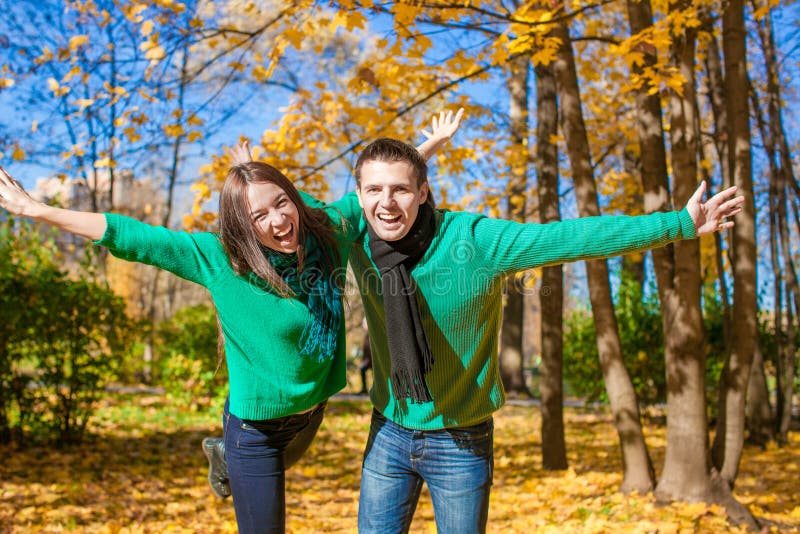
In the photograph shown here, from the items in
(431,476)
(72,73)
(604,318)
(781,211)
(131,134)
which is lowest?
(431,476)

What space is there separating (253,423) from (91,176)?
483 inches

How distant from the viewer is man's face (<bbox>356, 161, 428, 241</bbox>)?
2.19 m

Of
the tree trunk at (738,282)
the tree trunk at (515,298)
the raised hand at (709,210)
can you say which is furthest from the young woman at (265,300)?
the tree trunk at (515,298)

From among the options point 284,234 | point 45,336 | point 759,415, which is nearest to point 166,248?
point 284,234

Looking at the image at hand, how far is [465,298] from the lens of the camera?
2.25 metres

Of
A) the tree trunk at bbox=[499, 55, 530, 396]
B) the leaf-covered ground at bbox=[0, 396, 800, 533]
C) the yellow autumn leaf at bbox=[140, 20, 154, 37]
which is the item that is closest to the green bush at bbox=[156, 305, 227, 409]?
the leaf-covered ground at bbox=[0, 396, 800, 533]

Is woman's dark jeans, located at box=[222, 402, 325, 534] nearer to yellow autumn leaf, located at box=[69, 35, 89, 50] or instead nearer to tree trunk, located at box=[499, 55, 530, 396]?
yellow autumn leaf, located at box=[69, 35, 89, 50]

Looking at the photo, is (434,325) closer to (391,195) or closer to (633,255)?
(391,195)

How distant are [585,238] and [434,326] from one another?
1.85 ft

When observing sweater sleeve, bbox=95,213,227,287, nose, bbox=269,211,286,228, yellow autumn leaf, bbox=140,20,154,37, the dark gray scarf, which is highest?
yellow autumn leaf, bbox=140,20,154,37

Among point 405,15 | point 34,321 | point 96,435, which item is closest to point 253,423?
point 405,15

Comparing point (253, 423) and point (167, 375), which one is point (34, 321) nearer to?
point (167, 375)

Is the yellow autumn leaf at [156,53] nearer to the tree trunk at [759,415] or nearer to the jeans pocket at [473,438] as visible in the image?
the jeans pocket at [473,438]

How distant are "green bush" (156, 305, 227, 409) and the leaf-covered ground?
3.95 feet
